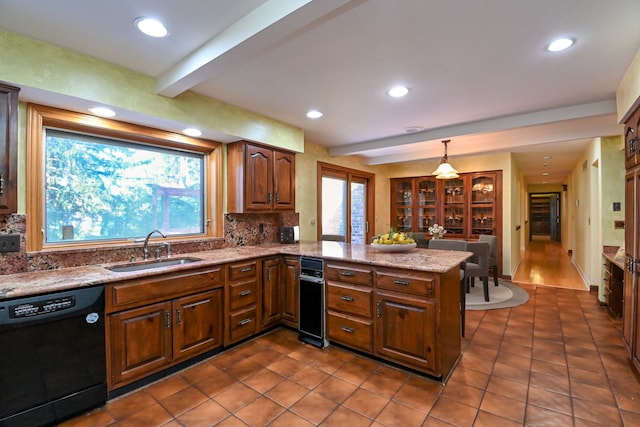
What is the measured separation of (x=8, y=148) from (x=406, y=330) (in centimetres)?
292

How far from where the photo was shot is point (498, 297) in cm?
423

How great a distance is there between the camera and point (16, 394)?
5.42ft

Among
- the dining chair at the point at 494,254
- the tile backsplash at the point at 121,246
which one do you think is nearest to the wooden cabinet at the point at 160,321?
the tile backsplash at the point at 121,246

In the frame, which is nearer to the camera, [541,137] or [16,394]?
[16,394]

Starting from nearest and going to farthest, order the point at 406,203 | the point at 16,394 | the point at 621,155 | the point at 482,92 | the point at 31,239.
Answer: the point at 16,394 < the point at 31,239 < the point at 482,92 < the point at 621,155 < the point at 406,203

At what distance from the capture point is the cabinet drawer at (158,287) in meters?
1.99

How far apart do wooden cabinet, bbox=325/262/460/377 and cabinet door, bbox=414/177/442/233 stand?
3912 mm

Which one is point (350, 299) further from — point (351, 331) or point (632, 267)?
point (632, 267)

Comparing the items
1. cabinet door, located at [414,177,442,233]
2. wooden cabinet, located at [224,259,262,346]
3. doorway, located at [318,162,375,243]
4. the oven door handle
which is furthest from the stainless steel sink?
cabinet door, located at [414,177,442,233]

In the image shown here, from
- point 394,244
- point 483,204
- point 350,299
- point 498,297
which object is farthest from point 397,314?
point 483,204

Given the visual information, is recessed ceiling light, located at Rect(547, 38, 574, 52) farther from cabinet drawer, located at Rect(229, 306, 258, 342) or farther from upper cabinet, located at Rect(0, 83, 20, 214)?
upper cabinet, located at Rect(0, 83, 20, 214)

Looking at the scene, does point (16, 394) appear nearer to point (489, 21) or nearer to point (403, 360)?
point (403, 360)

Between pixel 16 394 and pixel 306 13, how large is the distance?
8.37 feet

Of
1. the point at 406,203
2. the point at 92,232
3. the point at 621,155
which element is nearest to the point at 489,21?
the point at 92,232
